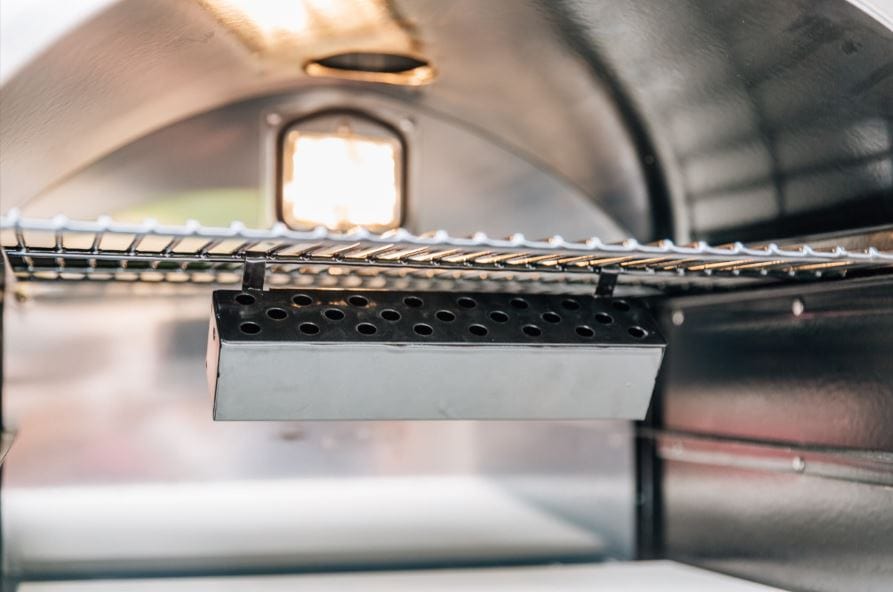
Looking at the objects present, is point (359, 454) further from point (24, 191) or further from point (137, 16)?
point (137, 16)

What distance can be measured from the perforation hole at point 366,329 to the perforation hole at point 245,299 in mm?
156

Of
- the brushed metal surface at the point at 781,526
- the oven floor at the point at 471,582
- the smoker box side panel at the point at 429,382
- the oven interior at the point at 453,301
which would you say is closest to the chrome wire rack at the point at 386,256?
the oven interior at the point at 453,301

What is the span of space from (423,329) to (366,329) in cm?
8

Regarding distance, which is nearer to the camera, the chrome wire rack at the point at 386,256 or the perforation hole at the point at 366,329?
the chrome wire rack at the point at 386,256

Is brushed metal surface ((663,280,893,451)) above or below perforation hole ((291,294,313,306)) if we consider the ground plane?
below

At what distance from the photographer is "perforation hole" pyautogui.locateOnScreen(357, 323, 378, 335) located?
1.28m

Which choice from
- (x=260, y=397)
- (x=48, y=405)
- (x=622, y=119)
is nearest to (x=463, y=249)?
(x=260, y=397)

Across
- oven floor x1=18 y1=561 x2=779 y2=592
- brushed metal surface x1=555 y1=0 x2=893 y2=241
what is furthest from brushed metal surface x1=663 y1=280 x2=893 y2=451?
oven floor x1=18 y1=561 x2=779 y2=592

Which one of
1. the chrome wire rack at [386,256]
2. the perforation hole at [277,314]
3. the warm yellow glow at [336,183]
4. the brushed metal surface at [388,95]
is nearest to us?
the chrome wire rack at [386,256]

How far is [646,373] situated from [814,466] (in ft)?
1.20

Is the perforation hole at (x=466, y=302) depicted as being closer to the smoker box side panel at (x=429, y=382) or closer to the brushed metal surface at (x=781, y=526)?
the smoker box side panel at (x=429, y=382)

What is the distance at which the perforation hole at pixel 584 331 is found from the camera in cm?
137

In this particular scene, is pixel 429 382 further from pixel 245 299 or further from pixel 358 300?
pixel 245 299

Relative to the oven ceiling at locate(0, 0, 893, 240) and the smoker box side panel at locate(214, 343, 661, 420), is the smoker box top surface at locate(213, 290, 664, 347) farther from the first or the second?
the oven ceiling at locate(0, 0, 893, 240)
